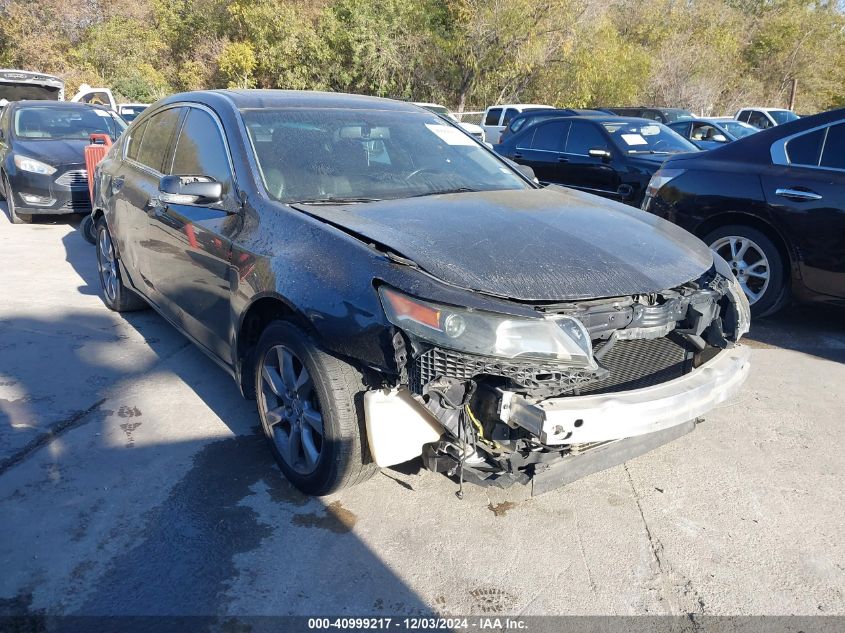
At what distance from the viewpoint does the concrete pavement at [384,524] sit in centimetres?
249

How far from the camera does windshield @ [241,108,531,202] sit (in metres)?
3.40

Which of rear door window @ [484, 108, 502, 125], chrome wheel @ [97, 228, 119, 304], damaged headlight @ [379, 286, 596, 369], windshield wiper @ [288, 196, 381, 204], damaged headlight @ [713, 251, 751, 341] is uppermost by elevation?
windshield wiper @ [288, 196, 381, 204]

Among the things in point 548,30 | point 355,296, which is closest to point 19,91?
point 355,296

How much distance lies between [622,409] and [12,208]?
9.76 m

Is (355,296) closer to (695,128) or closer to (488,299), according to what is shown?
(488,299)

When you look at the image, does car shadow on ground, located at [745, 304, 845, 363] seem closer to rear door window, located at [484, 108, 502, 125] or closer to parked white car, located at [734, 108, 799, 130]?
rear door window, located at [484, 108, 502, 125]

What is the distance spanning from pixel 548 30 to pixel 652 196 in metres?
24.5

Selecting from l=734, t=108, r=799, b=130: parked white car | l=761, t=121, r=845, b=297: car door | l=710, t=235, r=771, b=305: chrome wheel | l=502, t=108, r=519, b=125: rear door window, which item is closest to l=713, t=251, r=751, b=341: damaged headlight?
l=761, t=121, r=845, b=297: car door

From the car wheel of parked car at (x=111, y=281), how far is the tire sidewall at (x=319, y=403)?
2728 millimetres

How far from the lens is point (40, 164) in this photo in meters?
9.34

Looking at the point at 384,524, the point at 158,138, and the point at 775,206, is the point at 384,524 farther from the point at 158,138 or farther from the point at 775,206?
the point at 775,206

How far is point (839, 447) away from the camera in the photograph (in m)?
3.59

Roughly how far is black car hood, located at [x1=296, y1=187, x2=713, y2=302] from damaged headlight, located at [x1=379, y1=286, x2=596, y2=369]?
5.0 inches

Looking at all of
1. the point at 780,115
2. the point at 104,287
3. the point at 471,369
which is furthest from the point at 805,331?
the point at 780,115
